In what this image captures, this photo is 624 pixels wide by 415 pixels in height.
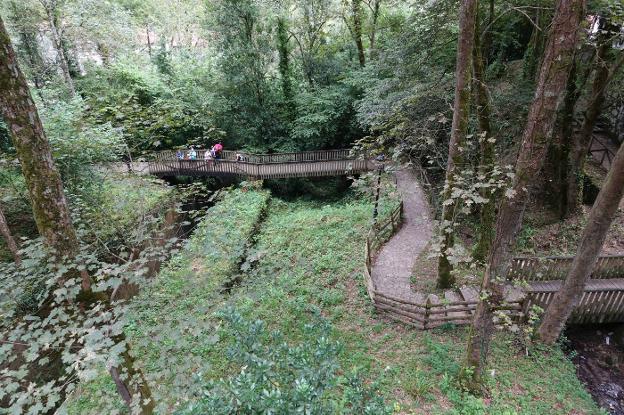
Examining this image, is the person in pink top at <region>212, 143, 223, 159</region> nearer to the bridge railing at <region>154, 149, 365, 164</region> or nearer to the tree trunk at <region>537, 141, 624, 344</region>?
the bridge railing at <region>154, 149, 365, 164</region>

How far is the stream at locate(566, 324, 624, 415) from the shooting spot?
7285 millimetres

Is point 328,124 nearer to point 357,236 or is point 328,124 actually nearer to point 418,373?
point 357,236

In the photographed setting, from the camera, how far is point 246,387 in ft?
10.3

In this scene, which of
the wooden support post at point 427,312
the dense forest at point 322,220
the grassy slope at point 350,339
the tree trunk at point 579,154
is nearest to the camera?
the dense forest at point 322,220

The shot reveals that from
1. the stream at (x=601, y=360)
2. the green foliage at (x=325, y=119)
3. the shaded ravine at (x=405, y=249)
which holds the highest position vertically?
the green foliage at (x=325, y=119)

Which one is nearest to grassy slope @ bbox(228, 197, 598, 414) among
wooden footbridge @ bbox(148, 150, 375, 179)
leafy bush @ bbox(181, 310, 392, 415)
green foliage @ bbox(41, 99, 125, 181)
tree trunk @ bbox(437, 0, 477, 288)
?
leafy bush @ bbox(181, 310, 392, 415)

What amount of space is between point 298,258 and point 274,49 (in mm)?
13530

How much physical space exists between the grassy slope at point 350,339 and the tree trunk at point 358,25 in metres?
13.1

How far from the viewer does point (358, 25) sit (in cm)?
1945

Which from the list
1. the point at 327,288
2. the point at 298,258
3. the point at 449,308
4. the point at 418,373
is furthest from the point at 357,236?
the point at 418,373

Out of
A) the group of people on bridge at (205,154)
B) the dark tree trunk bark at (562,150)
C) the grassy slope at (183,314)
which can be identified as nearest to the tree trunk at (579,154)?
the dark tree trunk bark at (562,150)

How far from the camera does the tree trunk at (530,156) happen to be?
159 inches

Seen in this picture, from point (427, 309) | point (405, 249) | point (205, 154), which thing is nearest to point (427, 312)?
point (427, 309)

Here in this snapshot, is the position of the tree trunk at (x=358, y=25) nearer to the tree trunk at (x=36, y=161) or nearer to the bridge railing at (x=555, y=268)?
the bridge railing at (x=555, y=268)
